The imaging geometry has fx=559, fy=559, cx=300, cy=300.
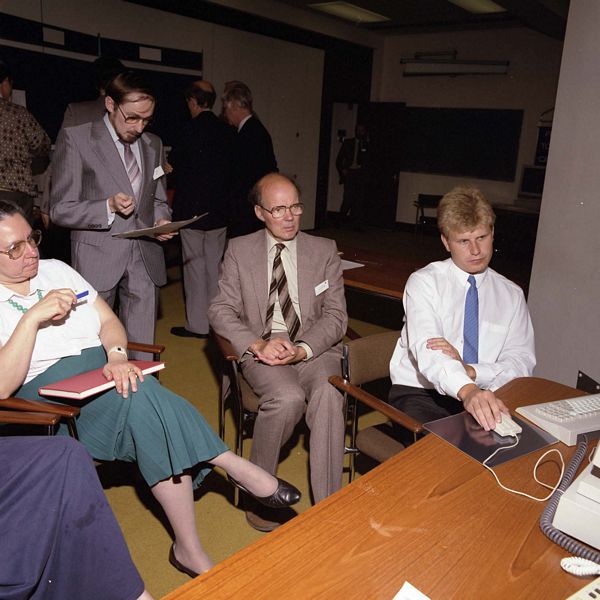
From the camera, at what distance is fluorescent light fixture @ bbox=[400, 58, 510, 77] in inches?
355

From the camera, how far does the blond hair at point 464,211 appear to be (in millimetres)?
2082

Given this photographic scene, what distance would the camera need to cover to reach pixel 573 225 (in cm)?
295

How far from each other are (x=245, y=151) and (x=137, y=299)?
1855 mm

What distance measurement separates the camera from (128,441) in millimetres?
1920

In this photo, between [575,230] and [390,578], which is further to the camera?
[575,230]

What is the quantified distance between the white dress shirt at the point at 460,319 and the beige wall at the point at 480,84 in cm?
768

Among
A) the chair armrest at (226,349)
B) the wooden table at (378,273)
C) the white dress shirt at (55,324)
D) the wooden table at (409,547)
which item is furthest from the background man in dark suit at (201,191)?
the wooden table at (409,547)

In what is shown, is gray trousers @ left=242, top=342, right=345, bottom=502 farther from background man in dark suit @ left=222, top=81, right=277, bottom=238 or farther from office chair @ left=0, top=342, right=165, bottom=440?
background man in dark suit @ left=222, top=81, right=277, bottom=238

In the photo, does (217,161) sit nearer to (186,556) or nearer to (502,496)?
(186,556)

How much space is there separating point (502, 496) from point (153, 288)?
7.20 feet

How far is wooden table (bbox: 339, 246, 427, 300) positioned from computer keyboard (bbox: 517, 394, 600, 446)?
1.40 meters

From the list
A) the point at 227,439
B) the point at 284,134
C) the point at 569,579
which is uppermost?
the point at 284,134

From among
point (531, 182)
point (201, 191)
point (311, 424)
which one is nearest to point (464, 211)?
point (311, 424)

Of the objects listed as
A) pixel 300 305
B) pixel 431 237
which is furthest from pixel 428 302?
pixel 431 237
